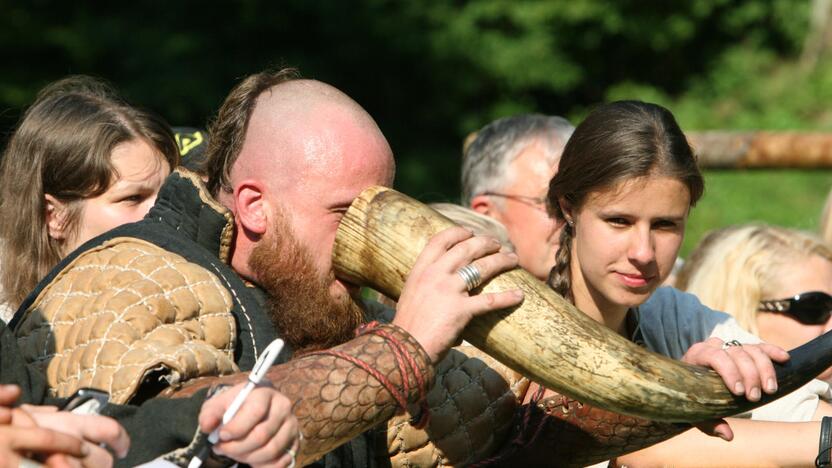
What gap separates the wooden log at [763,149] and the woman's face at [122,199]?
13.8 ft

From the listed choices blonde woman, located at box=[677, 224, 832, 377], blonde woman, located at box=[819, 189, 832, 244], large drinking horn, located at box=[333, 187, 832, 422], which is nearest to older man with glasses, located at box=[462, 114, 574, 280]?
blonde woman, located at box=[677, 224, 832, 377]

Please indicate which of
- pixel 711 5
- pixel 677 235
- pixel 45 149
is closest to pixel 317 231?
pixel 677 235

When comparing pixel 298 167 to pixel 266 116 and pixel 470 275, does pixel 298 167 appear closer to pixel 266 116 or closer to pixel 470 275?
pixel 266 116

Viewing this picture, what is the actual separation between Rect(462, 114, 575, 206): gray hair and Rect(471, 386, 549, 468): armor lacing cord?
1890 millimetres

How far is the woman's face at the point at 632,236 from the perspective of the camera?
11.3ft

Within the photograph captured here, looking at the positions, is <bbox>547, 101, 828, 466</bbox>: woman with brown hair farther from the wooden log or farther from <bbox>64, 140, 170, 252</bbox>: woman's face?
the wooden log

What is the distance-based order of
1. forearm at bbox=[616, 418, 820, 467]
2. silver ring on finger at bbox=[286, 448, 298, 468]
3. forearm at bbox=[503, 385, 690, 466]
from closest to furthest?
silver ring on finger at bbox=[286, 448, 298, 468] → forearm at bbox=[503, 385, 690, 466] → forearm at bbox=[616, 418, 820, 467]

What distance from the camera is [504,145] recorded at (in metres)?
5.17

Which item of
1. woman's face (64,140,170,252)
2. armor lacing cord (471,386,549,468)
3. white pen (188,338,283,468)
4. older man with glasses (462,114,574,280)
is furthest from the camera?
Result: older man with glasses (462,114,574,280)

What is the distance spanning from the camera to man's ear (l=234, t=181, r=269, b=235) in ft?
10.2

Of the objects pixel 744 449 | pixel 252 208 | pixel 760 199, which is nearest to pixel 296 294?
pixel 252 208

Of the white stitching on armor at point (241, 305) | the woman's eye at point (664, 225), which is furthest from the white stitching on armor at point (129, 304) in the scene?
the woman's eye at point (664, 225)

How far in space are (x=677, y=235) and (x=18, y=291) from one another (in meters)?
2.13

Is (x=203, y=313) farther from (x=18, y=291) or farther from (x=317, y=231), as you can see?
(x=18, y=291)
